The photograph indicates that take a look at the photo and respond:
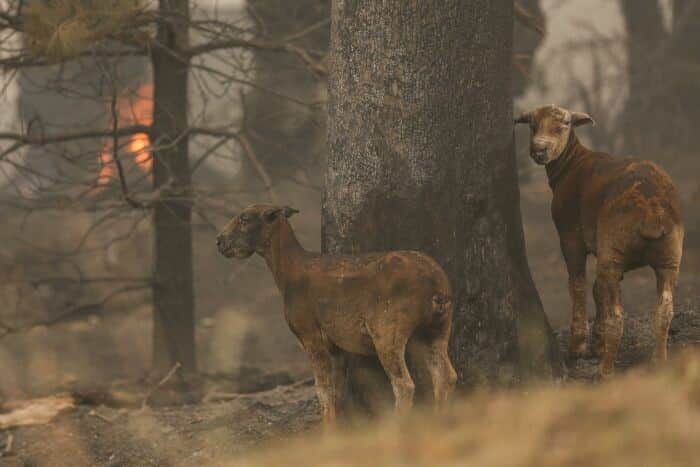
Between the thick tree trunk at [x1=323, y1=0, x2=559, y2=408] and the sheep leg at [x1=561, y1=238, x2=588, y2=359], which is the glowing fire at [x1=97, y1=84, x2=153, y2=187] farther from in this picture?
the sheep leg at [x1=561, y1=238, x2=588, y2=359]

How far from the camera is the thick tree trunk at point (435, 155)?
23.5 ft

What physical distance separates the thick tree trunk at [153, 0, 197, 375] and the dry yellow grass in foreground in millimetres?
8319

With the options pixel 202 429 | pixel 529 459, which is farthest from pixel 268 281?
pixel 529 459

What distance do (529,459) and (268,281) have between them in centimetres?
1614

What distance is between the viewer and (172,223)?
12031 mm

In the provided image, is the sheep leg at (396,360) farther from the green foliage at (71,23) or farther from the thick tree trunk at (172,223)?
the thick tree trunk at (172,223)

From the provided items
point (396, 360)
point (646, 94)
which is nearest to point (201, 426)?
point (396, 360)

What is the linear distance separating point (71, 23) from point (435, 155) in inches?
159

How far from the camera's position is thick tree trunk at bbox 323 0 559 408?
7.15 meters

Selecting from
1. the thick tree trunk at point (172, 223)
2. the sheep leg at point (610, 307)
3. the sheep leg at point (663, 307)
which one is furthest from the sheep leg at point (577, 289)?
the thick tree trunk at point (172, 223)

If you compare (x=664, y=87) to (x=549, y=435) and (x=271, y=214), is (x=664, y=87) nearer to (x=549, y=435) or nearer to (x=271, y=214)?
(x=271, y=214)

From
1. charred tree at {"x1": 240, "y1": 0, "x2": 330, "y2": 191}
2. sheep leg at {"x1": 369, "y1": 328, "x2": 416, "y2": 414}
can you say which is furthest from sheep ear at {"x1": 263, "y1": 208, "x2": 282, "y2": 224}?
charred tree at {"x1": 240, "y1": 0, "x2": 330, "y2": 191}

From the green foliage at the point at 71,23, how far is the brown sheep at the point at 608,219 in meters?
4.13

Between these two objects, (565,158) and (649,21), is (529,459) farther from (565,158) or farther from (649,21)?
(649,21)
